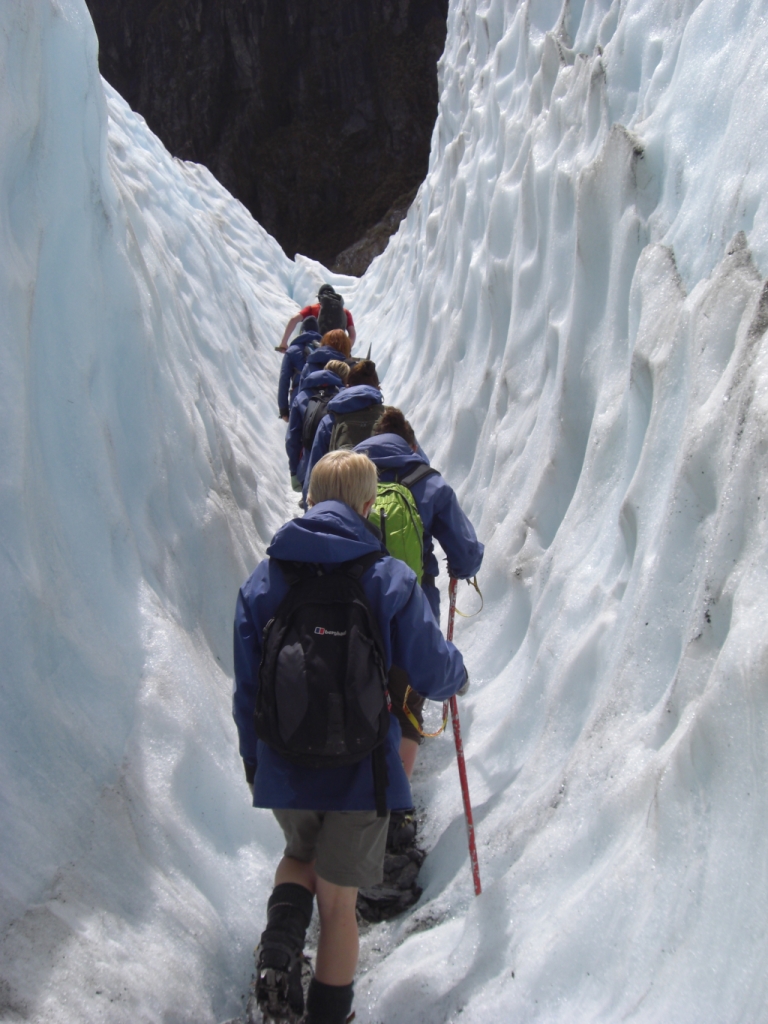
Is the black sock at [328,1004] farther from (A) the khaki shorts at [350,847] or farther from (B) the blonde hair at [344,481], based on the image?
(B) the blonde hair at [344,481]

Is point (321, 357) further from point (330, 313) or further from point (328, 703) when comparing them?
point (328, 703)

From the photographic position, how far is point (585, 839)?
6.06 feet

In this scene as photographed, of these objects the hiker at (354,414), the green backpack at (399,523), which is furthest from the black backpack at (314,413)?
the green backpack at (399,523)

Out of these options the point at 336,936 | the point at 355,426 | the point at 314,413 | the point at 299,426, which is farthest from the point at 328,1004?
the point at 299,426

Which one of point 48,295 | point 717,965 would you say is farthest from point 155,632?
point 717,965

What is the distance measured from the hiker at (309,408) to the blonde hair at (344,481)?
6.96 feet

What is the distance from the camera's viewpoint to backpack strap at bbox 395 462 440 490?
242cm

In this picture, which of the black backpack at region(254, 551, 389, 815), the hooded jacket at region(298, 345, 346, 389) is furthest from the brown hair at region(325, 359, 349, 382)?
the black backpack at region(254, 551, 389, 815)

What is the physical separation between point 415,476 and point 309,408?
1.71 metres

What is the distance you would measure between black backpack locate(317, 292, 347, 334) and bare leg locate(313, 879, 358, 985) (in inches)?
205

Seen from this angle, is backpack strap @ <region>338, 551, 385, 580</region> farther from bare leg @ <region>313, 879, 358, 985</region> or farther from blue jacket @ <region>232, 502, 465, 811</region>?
bare leg @ <region>313, 879, 358, 985</region>

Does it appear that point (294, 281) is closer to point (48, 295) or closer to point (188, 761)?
point (48, 295)

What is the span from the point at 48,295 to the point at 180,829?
5.92ft

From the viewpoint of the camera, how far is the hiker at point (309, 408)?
3.97 metres
